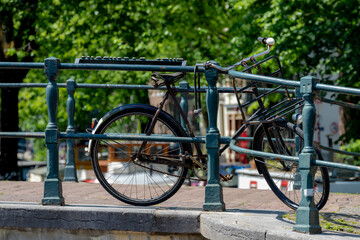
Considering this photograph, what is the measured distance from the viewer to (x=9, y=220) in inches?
211

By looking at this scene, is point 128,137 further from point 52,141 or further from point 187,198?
point 187,198

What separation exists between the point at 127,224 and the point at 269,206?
1.31 m

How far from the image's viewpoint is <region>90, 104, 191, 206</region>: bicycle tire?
18.3ft

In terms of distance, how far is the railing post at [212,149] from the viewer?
515cm

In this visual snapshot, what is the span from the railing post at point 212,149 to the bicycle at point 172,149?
0.83ft

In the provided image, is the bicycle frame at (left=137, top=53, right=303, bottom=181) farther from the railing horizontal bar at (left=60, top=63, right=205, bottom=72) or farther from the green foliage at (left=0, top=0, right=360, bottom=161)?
the green foliage at (left=0, top=0, right=360, bottom=161)

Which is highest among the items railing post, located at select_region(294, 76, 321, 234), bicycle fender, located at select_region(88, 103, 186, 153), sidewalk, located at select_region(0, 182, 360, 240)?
bicycle fender, located at select_region(88, 103, 186, 153)

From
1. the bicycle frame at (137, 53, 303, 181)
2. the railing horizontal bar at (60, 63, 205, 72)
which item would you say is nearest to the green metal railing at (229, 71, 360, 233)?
the bicycle frame at (137, 53, 303, 181)

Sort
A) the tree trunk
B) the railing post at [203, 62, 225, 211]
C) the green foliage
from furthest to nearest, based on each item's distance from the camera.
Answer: the tree trunk → the green foliage → the railing post at [203, 62, 225, 211]

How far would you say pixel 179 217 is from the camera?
4.98m

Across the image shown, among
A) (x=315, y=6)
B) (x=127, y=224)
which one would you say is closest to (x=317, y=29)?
(x=315, y=6)

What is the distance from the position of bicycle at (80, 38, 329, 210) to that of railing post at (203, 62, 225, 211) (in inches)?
10.0

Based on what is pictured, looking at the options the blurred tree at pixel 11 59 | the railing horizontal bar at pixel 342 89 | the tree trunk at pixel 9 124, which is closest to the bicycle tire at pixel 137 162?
the railing horizontal bar at pixel 342 89

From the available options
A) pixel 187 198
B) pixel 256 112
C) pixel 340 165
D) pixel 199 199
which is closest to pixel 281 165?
pixel 256 112
